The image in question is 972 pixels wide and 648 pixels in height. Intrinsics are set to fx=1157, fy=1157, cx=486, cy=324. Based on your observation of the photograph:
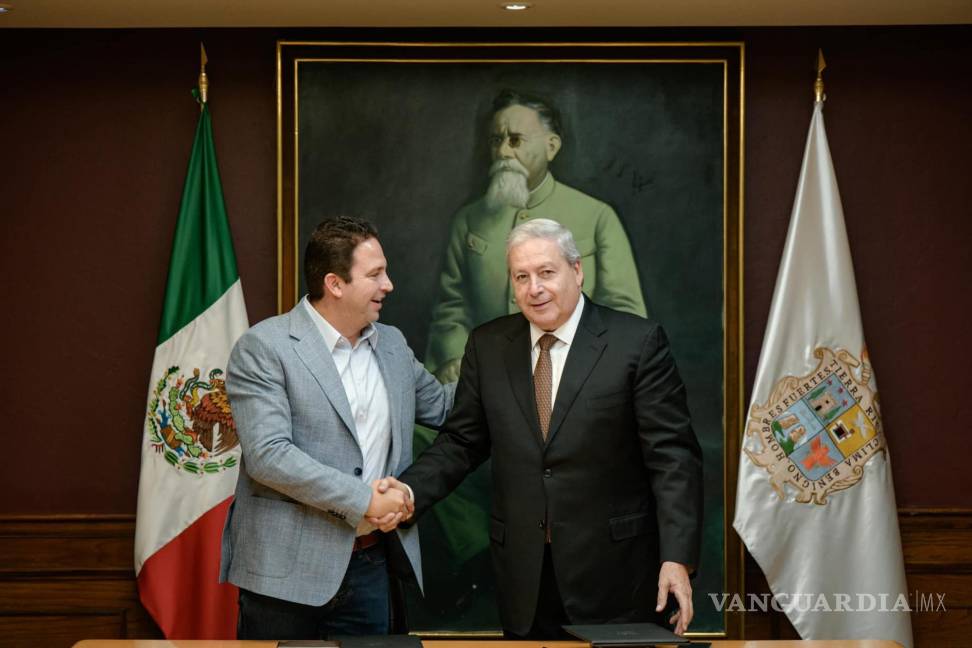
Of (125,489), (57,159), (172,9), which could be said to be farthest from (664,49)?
(125,489)

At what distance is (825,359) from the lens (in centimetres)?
420

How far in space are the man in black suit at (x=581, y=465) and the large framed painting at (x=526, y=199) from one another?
1.17m

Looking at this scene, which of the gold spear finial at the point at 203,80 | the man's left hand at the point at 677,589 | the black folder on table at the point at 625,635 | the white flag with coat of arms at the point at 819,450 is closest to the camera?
the black folder on table at the point at 625,635

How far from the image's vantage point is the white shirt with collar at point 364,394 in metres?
3.10

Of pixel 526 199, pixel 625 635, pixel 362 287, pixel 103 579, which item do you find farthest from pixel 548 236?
pixel 103 579

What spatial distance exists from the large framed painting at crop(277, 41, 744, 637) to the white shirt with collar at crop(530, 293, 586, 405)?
1151 mm

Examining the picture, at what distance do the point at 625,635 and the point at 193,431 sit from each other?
2.17 m

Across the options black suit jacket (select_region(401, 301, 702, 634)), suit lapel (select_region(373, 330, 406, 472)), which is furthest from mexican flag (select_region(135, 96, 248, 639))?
black suit jacket (select_region(401, 301, 702, 634))

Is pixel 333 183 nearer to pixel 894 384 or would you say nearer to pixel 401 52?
pixel 401 52

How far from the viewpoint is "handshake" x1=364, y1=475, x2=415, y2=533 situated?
116 inches

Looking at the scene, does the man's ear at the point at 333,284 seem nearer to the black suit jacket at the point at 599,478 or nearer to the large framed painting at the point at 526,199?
the black suit jacket at the point at 599,478

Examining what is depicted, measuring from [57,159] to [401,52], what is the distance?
134 centimetres

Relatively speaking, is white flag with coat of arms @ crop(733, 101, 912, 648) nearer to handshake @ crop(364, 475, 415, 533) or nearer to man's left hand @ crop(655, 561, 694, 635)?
man's left hand @ crop(655, 561, 694, 635)

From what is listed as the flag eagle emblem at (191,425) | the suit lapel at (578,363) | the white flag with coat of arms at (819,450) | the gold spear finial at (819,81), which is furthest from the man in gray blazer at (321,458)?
the gold spear finial at (819,81)
